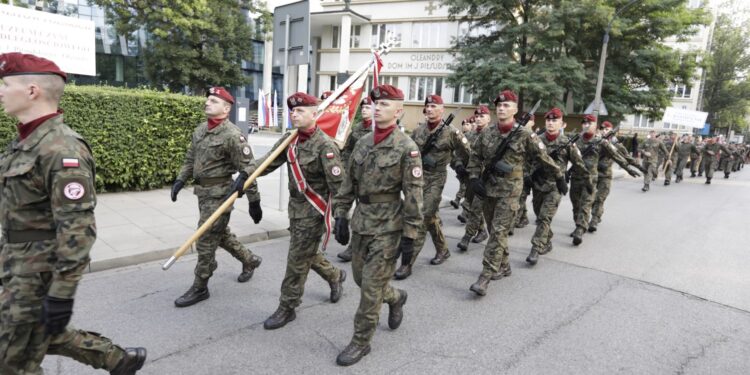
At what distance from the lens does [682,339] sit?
416 centimetres

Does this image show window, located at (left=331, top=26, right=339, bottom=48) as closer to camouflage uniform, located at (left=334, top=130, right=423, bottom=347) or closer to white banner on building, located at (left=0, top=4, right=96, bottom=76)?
white banner on building, located at (left=0, top=4, right=96, bottom=76)

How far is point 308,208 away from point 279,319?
100 centimetres

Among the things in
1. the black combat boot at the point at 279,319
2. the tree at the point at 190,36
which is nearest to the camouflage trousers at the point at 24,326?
the black combat boot at the point at 279,319

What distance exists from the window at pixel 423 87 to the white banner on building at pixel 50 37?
26.0 meters

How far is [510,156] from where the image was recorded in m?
5.36

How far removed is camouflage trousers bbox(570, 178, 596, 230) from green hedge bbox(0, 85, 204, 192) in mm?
7262

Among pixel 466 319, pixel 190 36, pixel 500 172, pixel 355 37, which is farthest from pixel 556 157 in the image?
pixel 355 37

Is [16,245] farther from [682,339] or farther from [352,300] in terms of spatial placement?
[682,339]

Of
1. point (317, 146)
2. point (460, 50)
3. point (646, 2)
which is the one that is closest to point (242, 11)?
point (460, 50)

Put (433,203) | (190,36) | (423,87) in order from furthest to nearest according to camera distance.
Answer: (423,87) → (190,36) → (433,203)

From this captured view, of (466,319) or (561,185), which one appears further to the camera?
(561,185)

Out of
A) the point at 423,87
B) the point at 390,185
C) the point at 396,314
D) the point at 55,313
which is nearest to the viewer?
the point at 55,313

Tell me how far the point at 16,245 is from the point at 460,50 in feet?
80.9

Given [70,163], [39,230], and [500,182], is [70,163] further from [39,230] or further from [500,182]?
[500,182]
